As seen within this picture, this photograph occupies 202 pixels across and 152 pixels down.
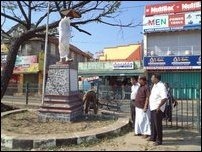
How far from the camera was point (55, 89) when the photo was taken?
1226cm

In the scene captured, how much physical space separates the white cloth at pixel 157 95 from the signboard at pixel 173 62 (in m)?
26.5

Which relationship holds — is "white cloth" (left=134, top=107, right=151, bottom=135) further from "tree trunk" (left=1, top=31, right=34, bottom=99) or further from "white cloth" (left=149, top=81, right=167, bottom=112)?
"tree trunk" (left=1, top=31, right=34, bottom=99)

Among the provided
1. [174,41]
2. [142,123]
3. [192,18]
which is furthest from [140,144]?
[174,41]

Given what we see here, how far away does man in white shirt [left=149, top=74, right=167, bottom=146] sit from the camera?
31.0 ft

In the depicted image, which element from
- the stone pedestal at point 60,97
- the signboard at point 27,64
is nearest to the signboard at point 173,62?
the signboard at point 27,64

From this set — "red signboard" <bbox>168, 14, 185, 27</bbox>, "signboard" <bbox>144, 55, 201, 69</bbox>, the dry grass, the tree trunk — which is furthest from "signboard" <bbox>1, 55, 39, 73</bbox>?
the dry grass

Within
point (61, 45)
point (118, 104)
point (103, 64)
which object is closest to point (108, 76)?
point (103, 64)

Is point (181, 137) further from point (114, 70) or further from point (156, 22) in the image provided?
point (114, 70)

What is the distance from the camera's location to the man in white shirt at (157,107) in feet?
31.0

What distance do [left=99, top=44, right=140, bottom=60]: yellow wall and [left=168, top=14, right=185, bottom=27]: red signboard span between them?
8.02 metres

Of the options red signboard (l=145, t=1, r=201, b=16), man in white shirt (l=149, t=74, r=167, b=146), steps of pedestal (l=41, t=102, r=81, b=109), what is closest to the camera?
man in white shirt (l=149, t=74, r=167, b=146)

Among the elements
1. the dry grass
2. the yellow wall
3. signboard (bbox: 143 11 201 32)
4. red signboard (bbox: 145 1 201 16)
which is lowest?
the dry grass

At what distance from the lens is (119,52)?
46375mm

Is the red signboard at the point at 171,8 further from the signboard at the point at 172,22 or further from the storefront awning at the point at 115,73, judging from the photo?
the storefront awning at the point at 115,73
